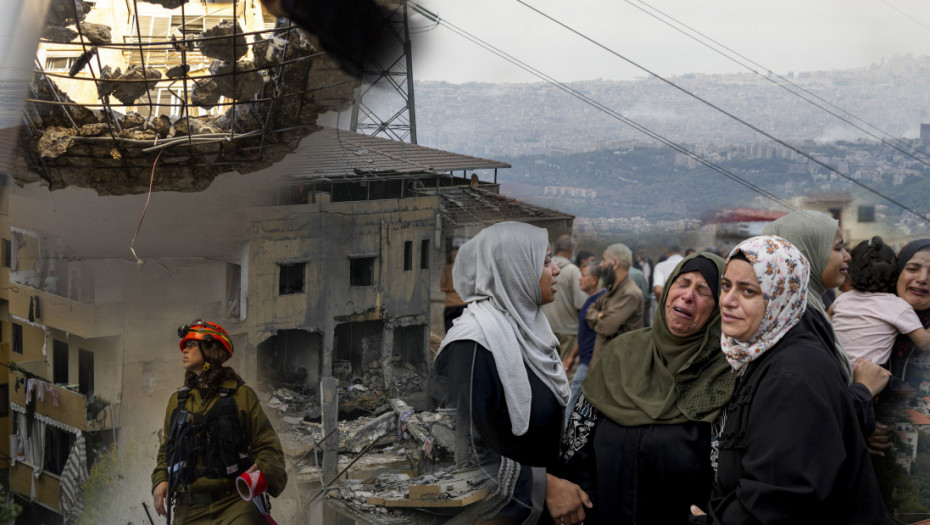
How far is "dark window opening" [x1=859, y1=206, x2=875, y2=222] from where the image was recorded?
3266mm

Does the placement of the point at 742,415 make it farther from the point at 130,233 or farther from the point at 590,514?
the point at 130,233

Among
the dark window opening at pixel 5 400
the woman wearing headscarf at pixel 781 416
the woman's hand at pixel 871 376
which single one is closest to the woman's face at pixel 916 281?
the woman's hand at pixel 871 376

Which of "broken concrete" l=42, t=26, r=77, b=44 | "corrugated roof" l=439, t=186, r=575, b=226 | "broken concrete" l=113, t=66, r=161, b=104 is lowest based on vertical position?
"corrugated roof" l=439, t=186, r=575, b=226

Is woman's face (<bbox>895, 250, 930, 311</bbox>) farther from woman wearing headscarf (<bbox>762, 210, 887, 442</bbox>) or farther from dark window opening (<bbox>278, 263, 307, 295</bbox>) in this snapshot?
dark window opening (<bbox>278, 263, 307, 295</bbox>)

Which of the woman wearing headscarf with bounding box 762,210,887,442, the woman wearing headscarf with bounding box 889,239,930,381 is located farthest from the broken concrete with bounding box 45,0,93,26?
the woman wearing headscarf with bounding box 889,239,930,381

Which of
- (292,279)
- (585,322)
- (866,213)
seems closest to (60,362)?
(292,279)

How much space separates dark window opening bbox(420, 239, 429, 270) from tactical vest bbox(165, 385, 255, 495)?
0.68m

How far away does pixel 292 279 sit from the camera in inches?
96.3

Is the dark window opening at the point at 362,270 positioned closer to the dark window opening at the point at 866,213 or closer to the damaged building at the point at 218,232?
the damaged building at the point at 218,232

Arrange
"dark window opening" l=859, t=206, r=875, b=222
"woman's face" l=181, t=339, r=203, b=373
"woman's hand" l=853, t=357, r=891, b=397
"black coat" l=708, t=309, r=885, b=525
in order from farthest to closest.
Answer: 1. "dark window opening" l=859, t=206, r=875, b=222
2. "woman's hand" l=853, t=357, r=891, b=397
3. "woman's face" l=181, t=339, r=203, b=373
4. "black coat" l=708, t=309, r=885, b=525

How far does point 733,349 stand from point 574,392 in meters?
2.48

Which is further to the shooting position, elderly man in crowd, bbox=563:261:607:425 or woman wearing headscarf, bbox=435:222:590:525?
elderly man in crowd, bbox=563:261:607:425

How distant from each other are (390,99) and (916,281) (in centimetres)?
216

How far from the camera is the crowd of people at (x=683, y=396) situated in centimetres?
211
